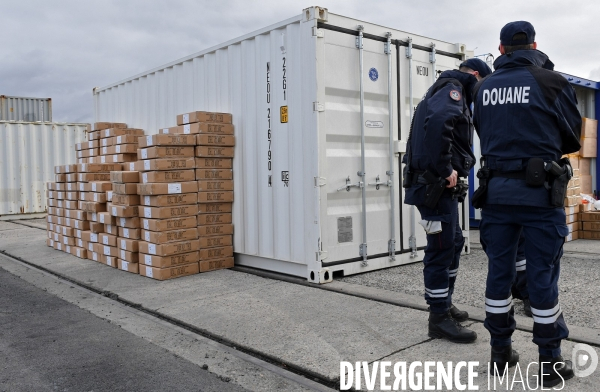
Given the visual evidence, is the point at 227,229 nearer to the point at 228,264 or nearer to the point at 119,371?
the point at 228,264

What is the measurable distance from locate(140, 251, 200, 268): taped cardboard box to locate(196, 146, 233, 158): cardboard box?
1299 mm

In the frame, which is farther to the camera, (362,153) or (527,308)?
(362,153)

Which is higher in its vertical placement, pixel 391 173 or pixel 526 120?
pixel 526 120

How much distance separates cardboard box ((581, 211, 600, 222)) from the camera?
909cm

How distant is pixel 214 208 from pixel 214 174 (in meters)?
0.46

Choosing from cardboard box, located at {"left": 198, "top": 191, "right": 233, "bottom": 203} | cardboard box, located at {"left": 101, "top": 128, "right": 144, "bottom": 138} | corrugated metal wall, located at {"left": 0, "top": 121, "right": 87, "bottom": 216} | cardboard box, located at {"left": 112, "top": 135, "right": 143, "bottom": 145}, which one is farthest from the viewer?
corrugated metal wall, located at {"left": 0, "top": 121, "right": 87, "bottom": 216}

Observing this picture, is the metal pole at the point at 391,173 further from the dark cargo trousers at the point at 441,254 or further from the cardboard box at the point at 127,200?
the cardboard box at the point at 127,200

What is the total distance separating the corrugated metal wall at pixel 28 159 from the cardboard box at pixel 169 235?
10993 millimetres

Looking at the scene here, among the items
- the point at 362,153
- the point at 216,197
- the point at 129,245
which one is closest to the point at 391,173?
the point at 362,153

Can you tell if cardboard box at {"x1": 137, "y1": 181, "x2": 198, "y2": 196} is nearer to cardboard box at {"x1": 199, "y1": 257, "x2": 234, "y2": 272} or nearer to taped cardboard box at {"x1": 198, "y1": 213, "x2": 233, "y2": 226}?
taped cardboard box at {"x1": 198, "y1": 213, "x2": 233, "y2": 226}

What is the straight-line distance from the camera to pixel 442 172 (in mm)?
3969

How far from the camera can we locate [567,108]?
3.29 meters

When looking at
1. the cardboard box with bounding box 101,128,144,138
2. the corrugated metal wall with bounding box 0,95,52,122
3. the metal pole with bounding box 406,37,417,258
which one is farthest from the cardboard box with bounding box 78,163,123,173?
the corrugated metal wall with bounding box 0,95,52,122

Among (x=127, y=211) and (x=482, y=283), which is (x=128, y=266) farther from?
(x=482, y=283)
